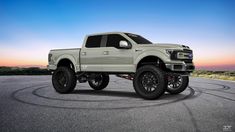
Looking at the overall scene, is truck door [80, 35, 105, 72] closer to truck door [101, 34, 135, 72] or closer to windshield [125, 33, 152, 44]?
truck door [101, 34, 135, 72]

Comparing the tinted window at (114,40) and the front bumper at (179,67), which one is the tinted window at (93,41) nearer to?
the tinted window at (114,40)

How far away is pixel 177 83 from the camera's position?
9625 millimetres

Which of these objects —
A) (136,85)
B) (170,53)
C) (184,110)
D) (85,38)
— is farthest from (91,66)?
(184,110)

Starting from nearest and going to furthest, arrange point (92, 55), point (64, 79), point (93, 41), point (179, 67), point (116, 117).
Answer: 1. point (116, 117)
2. point (179, 67)
3. point (92, 55)
4. point (93, 41)
5. point (64, 79)

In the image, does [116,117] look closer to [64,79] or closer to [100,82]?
[64,79]

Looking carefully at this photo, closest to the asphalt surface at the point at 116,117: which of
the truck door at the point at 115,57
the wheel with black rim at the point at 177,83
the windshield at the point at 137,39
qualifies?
the truck door at the point at 115,57

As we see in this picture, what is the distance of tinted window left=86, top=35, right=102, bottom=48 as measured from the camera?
32.0ft

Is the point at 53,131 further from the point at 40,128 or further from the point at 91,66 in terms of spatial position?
A: the point at 91,66

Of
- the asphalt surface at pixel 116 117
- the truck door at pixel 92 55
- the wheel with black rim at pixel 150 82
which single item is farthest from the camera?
the truck door at pixel 92 55

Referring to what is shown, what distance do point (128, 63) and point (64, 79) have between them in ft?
9.99

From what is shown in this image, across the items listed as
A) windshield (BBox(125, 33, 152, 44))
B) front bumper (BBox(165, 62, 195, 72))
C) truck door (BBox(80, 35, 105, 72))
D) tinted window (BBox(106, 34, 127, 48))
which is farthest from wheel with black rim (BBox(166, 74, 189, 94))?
truck door (BBox(80, 35, 105, 72))

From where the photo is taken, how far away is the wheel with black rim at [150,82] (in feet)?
25.9

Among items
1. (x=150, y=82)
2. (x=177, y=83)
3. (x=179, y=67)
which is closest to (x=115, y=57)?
(x=150, y=82)

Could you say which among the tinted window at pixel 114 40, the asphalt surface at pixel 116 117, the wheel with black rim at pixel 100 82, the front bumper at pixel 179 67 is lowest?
the asphalt surface at pixel 116 117
